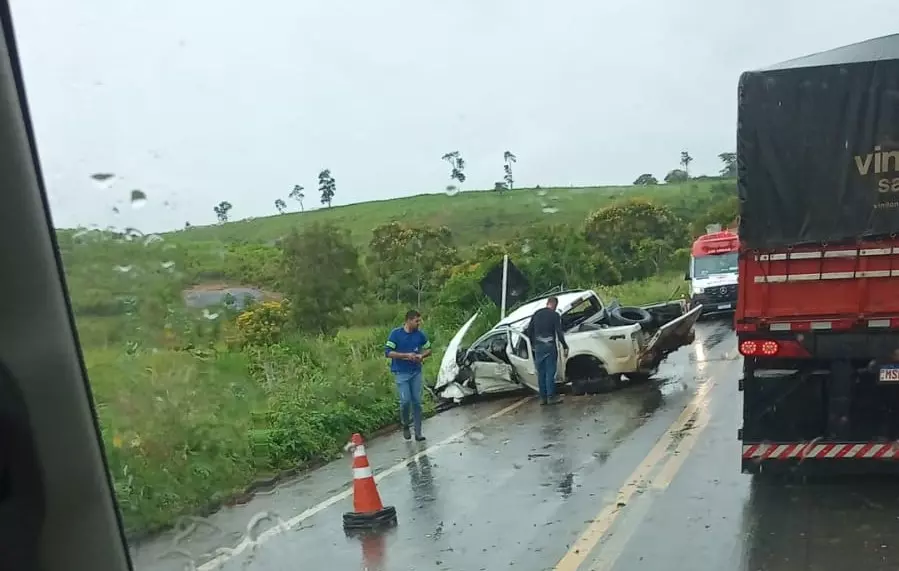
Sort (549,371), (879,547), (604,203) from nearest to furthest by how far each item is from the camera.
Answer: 1. (879,547)
2. (549,371)
3. (604,203)

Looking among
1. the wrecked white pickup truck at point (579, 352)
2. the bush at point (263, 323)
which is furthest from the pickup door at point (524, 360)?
the bush at point (263, 323)

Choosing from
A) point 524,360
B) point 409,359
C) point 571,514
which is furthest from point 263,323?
point 571,514

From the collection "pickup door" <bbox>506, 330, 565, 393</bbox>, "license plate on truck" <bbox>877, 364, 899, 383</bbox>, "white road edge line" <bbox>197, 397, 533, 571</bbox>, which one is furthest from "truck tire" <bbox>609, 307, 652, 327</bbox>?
"license plate on truck" <bbox>877, 364, 899, 383</bbox>

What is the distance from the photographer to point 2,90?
7.15ft

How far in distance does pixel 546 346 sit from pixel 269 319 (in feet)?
16.0

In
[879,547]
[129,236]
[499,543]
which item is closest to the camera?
[129,236]

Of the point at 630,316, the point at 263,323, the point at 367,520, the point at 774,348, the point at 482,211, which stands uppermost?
the point at 774,348

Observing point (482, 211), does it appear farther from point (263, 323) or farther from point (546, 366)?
point (546, 366)

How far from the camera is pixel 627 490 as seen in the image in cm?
842

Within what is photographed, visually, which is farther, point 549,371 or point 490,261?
point 490,261

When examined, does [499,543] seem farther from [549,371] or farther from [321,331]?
[321,331]

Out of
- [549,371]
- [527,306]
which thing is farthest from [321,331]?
[549,371]

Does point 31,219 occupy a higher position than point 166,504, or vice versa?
point 31,219

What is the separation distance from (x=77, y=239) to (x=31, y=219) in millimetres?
1219
